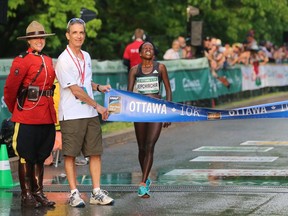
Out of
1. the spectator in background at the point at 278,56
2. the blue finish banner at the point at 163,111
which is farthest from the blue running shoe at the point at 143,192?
the spectator in background at the point at 278,56

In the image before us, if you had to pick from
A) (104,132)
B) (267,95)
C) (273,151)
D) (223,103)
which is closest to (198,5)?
(267,95)

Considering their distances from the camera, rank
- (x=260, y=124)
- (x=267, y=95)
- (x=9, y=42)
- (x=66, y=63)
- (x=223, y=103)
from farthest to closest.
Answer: (x=267, y=95), (x=9, y=42), (x=223, y=103), (x=260, y=124), (x=66, y=63)

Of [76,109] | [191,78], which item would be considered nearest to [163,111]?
[76,109]

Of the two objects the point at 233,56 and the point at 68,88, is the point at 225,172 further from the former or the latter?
the point at 233,56

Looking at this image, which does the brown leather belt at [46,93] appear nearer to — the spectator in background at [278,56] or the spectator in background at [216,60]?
the spectator in background at [216,60]

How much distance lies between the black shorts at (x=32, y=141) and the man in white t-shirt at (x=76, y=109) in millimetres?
282

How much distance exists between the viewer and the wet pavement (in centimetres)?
1038

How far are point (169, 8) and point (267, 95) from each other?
4763mm

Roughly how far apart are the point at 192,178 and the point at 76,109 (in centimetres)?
296

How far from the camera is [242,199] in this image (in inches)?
427

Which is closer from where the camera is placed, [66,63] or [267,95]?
[66,63]

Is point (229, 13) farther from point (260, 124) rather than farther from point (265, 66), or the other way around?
point (260, 124)

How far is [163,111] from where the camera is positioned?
11.3 metres

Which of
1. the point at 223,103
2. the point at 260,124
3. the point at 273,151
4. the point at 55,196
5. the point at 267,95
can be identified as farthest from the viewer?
the point at 267,95
